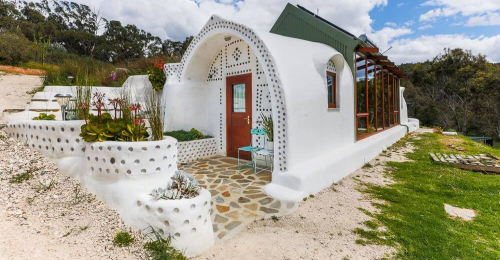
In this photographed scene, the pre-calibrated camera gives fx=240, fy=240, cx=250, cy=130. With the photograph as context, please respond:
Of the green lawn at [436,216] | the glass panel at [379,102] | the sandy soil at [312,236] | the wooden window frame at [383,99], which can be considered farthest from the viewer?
the glass panel at [379,102]

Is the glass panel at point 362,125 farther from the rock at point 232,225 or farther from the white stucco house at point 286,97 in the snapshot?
the rock at point 232,225

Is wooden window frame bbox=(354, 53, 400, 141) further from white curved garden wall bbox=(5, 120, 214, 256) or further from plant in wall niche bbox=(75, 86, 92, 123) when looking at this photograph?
plant in wall niche bbox=(75, 86, 92, 123)

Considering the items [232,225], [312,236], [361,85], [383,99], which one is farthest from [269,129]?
[383,99]

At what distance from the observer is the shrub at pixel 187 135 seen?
6.13 meters

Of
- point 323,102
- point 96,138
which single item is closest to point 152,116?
point 96,138

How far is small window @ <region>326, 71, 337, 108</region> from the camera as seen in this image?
562 centimetres

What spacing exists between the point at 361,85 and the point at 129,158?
6.62 meters

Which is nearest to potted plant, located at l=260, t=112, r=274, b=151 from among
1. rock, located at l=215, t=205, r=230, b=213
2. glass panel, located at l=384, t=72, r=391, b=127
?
rock, located at l=215, t=205, r=230, b=213

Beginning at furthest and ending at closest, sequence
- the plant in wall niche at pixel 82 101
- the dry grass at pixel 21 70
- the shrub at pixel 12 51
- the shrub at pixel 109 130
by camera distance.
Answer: the shrub at pixel 12 51, the dry grass at pixel 21 70, the plant in wall niche at pixel 82 101, the shrub at pixel 109 130

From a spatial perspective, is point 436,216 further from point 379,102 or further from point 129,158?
point 379,102

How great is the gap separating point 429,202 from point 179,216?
390 centimetres

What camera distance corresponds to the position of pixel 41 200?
2990 mm

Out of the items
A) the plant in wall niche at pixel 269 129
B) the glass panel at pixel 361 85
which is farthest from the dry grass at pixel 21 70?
the glass panel at pixel 361 85

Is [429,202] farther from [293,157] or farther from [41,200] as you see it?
[41,200]
